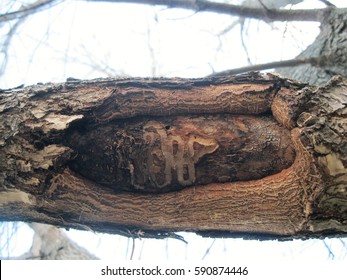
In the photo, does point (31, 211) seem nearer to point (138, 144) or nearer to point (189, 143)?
point (138, 144)

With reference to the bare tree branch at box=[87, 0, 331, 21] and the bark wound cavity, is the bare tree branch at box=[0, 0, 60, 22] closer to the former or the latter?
the bare tree branch at box=[87, 0, 331, 21]

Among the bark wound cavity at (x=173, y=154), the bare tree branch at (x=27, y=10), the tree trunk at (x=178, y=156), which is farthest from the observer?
the bare tree branch at (x=27, y=10)

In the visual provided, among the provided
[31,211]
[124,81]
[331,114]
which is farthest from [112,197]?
[331,114]

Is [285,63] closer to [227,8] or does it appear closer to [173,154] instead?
[227,8]

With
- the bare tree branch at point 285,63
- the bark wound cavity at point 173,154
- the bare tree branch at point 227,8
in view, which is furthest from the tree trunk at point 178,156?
the bare tree branch at point 227,8

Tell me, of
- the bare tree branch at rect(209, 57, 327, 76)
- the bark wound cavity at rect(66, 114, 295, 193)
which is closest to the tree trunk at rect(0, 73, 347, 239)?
the bark wound cavity at rect(66, 114, 295, 193)

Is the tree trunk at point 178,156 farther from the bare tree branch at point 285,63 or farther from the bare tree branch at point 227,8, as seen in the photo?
the bare tree branch at point 227,8

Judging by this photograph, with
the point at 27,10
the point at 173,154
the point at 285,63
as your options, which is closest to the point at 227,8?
the point at 285,63

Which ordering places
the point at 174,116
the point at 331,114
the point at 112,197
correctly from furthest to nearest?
1. the point at 174,116
2. the point at 112,197
3. the point at 331,114
